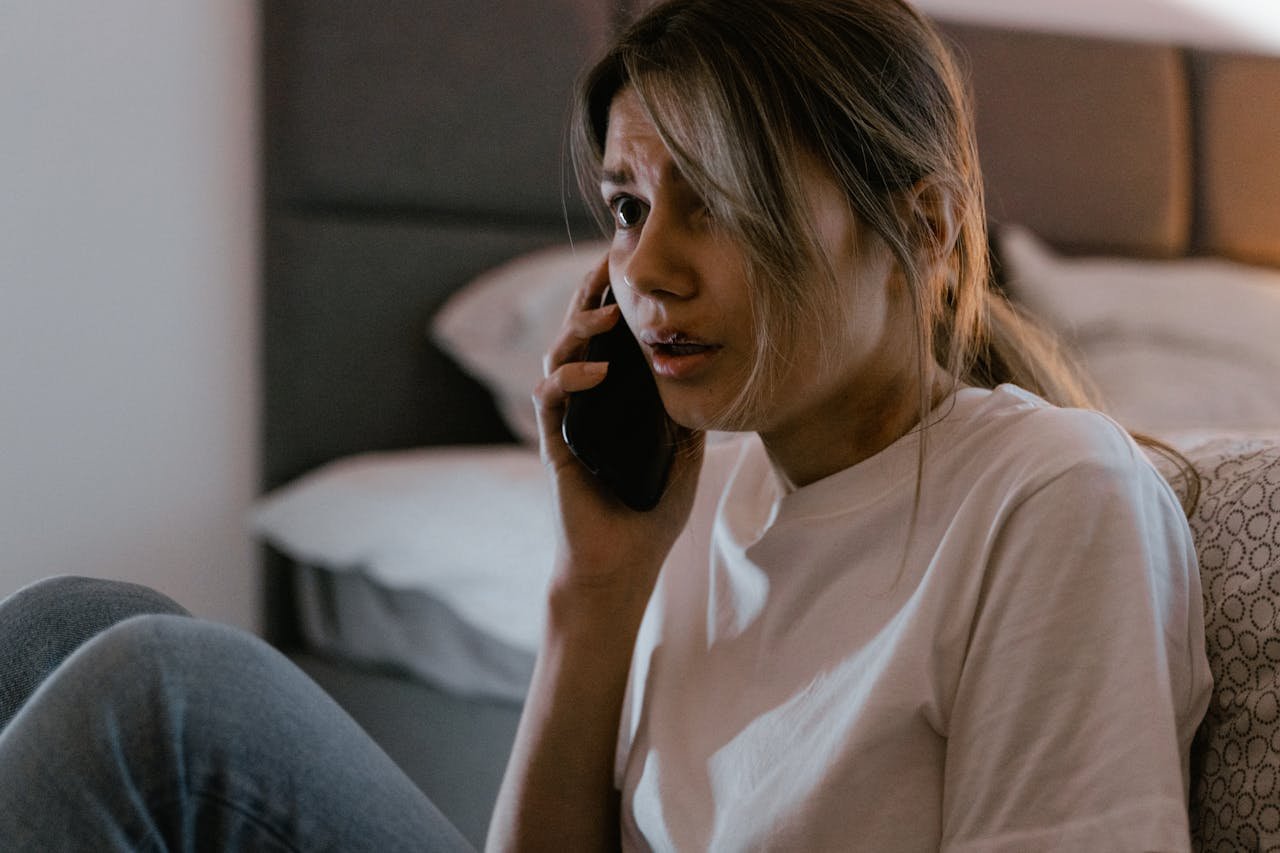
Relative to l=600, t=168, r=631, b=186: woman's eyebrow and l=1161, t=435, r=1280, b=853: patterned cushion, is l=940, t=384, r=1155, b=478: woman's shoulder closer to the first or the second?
l=1161, t=435, r=1280, b=853: patterned cushion

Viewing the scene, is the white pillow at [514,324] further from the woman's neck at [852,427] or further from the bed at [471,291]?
the woman's neck at [852,427]

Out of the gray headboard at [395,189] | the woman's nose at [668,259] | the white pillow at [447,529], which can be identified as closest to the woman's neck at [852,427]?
the woman's nose at [668,259]

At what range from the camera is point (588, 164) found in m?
0.90

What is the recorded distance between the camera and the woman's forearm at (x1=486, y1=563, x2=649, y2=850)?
831 millimetres

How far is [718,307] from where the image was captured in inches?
27.8

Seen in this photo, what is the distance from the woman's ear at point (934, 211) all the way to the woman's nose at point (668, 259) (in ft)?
0.38

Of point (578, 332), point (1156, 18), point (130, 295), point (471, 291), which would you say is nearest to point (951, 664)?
point (578, 332)

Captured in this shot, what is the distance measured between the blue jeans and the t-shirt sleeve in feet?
1.06

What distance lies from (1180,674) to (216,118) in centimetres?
161

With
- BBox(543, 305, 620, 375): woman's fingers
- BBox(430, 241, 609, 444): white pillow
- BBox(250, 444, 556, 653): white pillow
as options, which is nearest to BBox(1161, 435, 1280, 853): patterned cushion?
BBox(543, 305, 620, 375): woman's fingers

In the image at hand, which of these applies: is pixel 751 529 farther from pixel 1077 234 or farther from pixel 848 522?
pixel 1077 234

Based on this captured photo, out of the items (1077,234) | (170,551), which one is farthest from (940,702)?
(1077,234)

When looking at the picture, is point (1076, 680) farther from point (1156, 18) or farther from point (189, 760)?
point (1156, 18)

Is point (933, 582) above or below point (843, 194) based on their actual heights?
below
